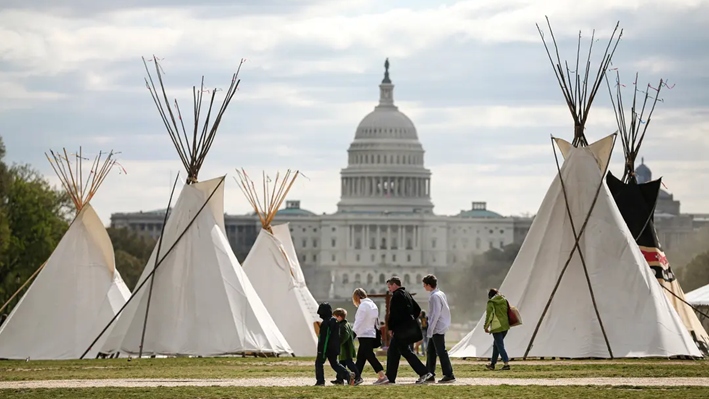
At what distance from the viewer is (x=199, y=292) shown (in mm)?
45188

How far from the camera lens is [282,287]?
55156 millimetres

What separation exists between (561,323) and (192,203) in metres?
11.1

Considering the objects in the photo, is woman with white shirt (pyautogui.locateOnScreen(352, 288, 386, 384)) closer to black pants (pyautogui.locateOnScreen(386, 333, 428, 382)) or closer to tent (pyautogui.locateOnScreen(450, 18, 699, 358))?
black pants (pyautogui.locateOnScreen(386, 333, 428, 382))

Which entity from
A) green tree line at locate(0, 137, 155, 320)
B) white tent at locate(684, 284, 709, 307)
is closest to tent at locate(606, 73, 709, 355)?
white tent at locate(684, 284, 709, 307)

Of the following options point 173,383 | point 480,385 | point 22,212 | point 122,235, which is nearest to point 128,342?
point 173,383

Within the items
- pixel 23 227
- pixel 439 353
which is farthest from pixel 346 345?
pixel 23 227

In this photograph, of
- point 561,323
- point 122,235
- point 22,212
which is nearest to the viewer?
point 561,323

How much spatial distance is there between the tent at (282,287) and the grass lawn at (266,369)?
40.7ft

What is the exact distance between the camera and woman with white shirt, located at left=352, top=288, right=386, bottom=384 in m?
30.2

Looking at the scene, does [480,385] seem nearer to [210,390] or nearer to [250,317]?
[210,390]

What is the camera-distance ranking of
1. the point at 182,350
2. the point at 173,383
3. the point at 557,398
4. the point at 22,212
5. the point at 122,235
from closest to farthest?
the point at 557,398 < the point at 173,383 < the point at 182,350 < the point at 22,212 < the point at 122,235

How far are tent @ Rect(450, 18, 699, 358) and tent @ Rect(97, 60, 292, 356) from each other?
240 inches

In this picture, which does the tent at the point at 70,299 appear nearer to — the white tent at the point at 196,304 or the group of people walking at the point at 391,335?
the white tent at the point at 196,304

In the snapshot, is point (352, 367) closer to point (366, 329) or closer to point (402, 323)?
point (366, 329)
